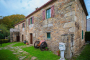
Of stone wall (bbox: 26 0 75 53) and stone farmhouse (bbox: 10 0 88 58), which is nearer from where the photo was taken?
stone farmhouse (bbox: 10 0 88 58)

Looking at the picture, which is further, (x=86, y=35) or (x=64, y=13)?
(x=86, y=35)

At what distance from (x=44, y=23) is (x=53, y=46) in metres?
2.78

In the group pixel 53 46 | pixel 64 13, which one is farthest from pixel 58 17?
pixel 53 46

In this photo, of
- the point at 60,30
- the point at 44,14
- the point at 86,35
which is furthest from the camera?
the point at 86,35

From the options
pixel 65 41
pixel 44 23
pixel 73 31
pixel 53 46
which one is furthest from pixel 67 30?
pixel 44 23

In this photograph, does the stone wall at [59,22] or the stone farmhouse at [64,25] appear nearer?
the stone farmhouse at [64,25]

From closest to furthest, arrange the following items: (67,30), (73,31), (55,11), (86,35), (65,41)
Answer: (65,41)
(73,31)
(67,30)
(55,11)
(86,35)

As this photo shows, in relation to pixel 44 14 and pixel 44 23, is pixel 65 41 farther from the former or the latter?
pixel 44 14

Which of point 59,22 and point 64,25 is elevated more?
point 59,22

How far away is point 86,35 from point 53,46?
6809 mm

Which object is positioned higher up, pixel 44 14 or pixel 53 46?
pixel 44 14

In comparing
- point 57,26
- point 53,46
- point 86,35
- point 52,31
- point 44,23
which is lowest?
point 53,46

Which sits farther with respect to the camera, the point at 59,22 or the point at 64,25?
the point at 59,22

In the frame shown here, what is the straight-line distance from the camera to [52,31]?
529 cm
